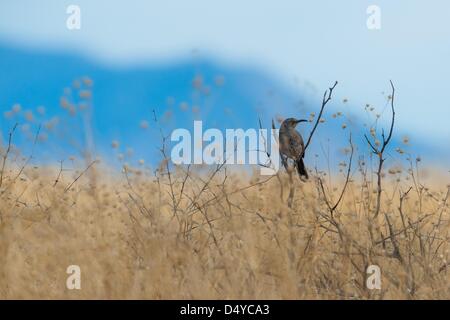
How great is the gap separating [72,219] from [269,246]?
1626 millimetres

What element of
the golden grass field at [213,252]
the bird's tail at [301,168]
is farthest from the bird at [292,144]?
the golden grass field at [213,252]

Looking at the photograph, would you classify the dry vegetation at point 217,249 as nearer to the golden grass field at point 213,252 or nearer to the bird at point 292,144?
the golden grass field at point 213,252

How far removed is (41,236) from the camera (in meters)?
6.02

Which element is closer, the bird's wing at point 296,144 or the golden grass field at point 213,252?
the golden grass field at point 213,252

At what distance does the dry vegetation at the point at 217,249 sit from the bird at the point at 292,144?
41cm

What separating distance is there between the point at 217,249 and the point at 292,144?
1569 mm

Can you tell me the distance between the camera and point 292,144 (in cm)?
702

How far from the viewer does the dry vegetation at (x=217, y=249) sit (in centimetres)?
514

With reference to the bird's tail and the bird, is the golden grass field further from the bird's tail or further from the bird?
the bird's tail

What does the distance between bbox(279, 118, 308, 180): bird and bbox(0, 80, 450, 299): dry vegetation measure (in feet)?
1.33

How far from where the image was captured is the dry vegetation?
5.14m

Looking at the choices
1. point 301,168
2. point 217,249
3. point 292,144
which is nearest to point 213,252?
point 217,249

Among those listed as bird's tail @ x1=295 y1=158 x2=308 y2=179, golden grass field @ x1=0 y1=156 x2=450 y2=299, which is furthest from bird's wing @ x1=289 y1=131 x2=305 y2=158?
golden grass field @ x1=0 y1=156 x2=450 y2=299

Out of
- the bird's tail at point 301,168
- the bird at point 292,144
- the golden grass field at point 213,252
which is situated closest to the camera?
the golden grass field at point 213,252
